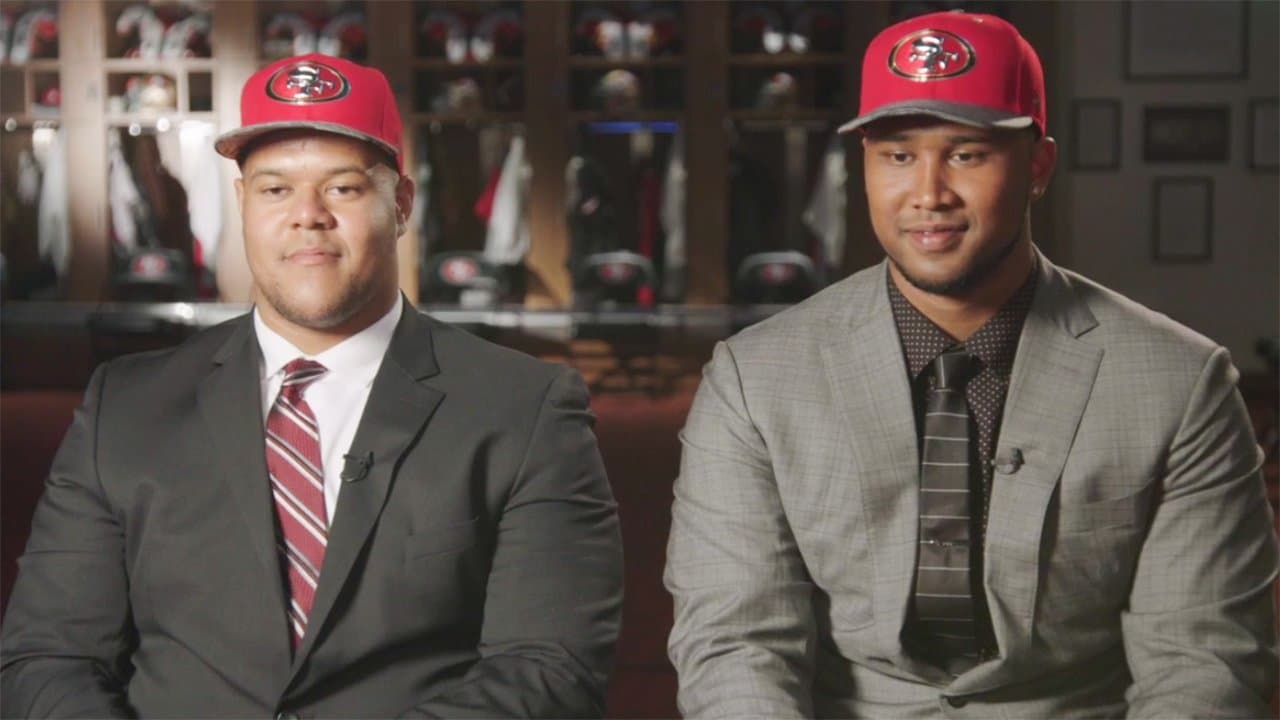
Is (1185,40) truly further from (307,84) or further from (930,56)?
(307,84)

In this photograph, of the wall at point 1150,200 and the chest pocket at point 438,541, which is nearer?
the chest pocket at point 438,541

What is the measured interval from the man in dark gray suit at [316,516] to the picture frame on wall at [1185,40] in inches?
304

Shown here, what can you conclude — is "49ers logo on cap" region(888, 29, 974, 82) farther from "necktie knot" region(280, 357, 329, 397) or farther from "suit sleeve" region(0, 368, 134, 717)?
"suit sleeve" region(0, 368, 134, 717)

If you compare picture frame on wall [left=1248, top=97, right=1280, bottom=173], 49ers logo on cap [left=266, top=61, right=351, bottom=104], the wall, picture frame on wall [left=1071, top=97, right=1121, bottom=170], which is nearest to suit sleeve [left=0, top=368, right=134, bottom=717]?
49ers logo on cap [left=266, top=61, right=351, bottom=104]

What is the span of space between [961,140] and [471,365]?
24.5 inches

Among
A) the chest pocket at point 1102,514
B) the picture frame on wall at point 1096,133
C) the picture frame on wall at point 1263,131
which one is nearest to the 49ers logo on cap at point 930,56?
the chest pocket at point 1102,514

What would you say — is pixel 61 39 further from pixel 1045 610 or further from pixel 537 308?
pixel 1045 610

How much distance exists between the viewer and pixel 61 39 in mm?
9477

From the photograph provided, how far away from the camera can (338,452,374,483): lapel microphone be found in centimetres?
171

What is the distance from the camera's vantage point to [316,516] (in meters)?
1.73

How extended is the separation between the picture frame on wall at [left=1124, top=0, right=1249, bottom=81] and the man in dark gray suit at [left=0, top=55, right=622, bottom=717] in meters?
7.72

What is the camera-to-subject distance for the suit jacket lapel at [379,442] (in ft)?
5.49

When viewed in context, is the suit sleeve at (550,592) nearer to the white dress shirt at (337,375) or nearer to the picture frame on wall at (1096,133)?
the white dress shirt at (337,375)

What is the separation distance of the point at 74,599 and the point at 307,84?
2.10 ft
